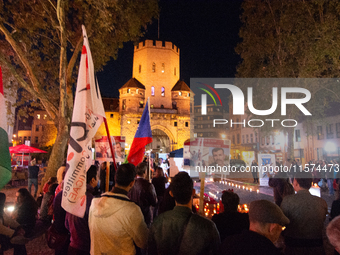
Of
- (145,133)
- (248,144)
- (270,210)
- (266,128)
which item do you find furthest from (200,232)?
(248,144)

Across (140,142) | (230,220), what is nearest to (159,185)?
(140,142)

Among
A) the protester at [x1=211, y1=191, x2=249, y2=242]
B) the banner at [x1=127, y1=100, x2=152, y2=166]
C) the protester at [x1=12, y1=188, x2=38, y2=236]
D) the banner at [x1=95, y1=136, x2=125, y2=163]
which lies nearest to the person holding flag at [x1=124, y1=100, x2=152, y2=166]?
the banner at [x1=127, y1=100, x2=152, y2=166]

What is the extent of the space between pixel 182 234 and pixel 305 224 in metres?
2.08

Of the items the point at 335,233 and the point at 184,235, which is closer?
the point at 335,233

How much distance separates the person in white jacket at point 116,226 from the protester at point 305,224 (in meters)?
2.12

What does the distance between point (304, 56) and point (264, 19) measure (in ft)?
14.6

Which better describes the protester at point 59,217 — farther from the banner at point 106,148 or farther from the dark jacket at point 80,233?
the banner at point 106,148

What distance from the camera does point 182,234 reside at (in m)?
2.15

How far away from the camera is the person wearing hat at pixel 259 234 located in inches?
72.4

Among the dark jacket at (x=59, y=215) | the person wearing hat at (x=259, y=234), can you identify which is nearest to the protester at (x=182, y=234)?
the person wearing hat at (x=259, y=234)

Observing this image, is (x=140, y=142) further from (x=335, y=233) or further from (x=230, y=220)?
(x=335, y=233)

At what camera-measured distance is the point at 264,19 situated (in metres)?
16.2

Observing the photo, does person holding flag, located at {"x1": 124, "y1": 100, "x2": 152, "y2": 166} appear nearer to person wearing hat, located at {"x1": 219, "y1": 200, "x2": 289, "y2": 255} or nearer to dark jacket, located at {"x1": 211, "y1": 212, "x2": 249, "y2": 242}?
dark jacket, located at {"x1": 211, "y1": 212, "x2": 249, "y2": 242}

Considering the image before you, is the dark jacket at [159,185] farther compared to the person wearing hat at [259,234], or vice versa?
the dark jacket at [159,185]
